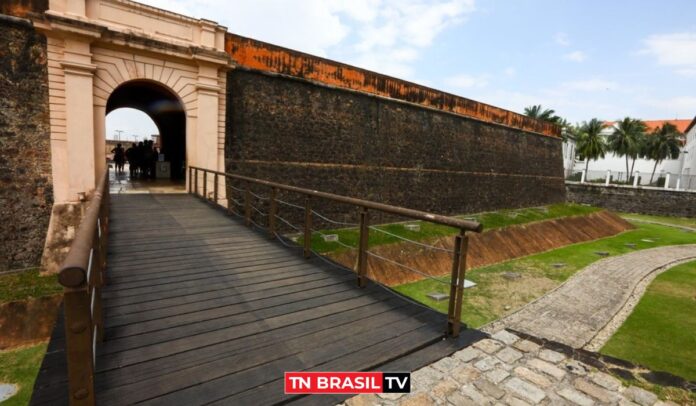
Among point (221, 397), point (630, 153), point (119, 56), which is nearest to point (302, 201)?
point (119, 56)

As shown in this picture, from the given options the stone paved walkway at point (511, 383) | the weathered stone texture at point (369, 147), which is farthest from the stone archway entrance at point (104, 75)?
the stone paved walkway at point (511, 383)

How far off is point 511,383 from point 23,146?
29.2ft

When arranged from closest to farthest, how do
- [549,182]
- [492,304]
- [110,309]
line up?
1. [110,309]
2. [492,304]
3. [549,182]

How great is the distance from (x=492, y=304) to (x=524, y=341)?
562cm

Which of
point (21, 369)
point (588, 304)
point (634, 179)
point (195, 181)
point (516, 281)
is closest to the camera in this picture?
point (21, 369)

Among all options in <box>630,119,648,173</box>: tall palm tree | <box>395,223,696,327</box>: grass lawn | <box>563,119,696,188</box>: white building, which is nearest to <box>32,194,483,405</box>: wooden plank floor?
<box>395,223,696,327</box>: grass lawn

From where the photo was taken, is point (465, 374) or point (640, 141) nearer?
point (465, 374)

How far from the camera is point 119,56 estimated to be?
24.2 feet

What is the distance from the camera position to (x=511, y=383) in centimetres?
228

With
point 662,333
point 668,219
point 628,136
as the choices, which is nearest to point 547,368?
point 662,333

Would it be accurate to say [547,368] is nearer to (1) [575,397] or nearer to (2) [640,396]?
(1) [575,397]

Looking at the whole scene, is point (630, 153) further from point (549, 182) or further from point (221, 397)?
point (221, 397)

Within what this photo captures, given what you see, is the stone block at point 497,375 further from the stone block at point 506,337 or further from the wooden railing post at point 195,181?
the wooden railing post at point 195,181

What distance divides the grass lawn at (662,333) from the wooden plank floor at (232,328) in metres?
4.46
